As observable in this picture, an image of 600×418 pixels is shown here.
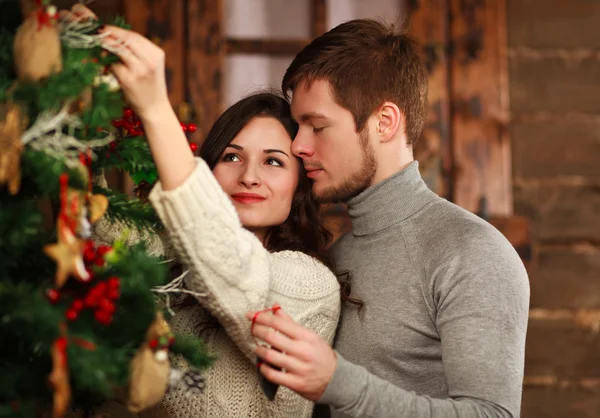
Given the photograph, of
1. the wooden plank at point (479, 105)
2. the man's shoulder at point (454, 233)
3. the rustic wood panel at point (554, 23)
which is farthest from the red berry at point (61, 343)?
the rustic wood panel at point (554, 23)

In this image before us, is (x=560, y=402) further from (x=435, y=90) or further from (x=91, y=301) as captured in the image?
(x=91, y=301)

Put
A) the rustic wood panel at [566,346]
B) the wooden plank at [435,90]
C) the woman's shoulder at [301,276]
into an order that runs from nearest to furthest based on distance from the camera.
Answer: the woman's shoulder at [301,276]
the wooden plank at [435,90]
the rustic wood panel at [566,346]

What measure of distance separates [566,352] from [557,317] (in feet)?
0.47

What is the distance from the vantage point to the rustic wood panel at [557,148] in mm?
2900

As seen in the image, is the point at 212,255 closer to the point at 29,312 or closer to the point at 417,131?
the point at 29,312

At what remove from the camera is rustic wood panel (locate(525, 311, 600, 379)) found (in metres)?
2.86

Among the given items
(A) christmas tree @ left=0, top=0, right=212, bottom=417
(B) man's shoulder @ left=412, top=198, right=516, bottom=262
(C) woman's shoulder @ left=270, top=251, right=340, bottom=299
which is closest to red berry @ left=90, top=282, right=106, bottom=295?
(A) christmas tree @ left=0, top=0, right=212, bottom=417

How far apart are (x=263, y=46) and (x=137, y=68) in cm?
176

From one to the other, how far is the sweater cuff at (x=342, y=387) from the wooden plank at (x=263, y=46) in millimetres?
1723

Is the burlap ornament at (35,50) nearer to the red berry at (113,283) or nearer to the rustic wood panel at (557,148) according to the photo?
the red berry at (113,283)

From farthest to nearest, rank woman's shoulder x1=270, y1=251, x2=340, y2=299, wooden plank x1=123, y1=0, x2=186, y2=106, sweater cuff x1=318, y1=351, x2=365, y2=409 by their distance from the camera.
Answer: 1. wooden plank x1=123, y1=0, x2=186, y2=106
2. woman's shoulder x1=270, y1=251, x2=340, y2=299
3. sweater cuff x1=318, y1=351, x2=365, y2=409

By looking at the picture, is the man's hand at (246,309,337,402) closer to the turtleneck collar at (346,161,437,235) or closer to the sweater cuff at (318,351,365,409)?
the sweater cuff at (318,351,365,409)

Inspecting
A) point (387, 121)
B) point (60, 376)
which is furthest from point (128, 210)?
point (387, 121)

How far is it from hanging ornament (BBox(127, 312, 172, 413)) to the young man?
27 centimetres
